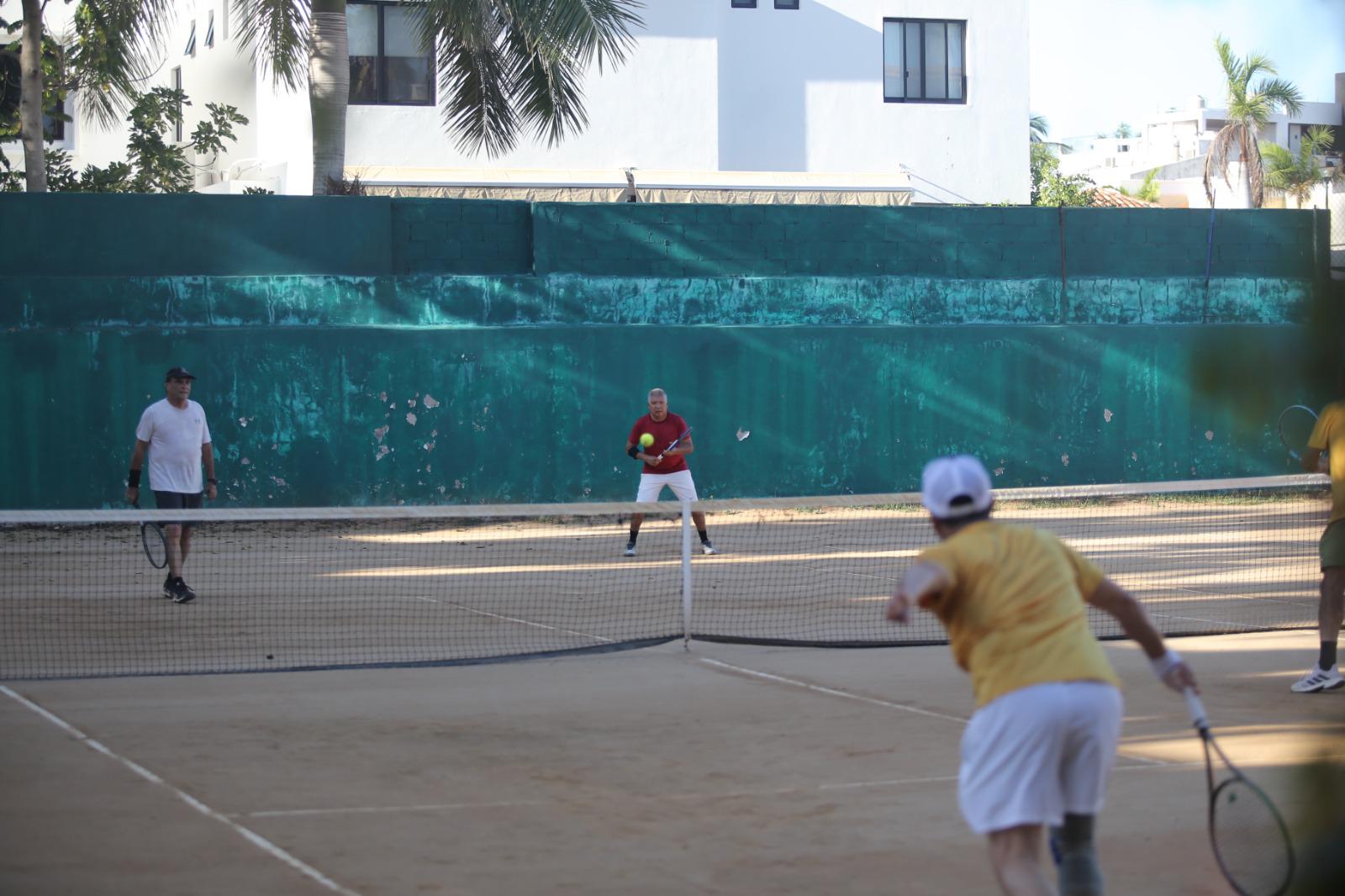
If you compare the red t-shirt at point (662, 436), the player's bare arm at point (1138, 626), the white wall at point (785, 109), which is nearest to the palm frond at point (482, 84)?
the white wall at point (785, 109)

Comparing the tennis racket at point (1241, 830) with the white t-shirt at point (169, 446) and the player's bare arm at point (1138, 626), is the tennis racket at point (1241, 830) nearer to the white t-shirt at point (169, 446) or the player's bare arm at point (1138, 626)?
the player's bare arm at point (1138, 626)

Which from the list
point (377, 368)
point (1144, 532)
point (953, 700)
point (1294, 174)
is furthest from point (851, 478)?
point (1294, 174)

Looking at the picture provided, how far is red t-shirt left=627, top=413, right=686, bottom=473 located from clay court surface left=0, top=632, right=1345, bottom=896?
18.4 feet

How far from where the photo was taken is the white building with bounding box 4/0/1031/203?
91.8 feet

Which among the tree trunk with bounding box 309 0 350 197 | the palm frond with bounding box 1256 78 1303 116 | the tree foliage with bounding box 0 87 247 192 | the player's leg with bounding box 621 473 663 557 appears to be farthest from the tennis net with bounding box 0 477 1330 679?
the palm frond with bounding box 1256 78 1303 116

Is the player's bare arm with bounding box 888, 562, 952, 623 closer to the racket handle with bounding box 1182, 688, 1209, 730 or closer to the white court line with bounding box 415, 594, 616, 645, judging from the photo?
the racket handle with bounding box 1182, 688, 1209, 730

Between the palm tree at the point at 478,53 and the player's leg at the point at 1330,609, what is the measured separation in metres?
12.5

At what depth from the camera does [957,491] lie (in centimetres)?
378

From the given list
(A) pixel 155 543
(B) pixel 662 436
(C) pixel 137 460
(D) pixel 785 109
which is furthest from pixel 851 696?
Answer: (D) pixel 785 109

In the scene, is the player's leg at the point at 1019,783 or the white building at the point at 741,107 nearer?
the player's leg at the point at 1019,783

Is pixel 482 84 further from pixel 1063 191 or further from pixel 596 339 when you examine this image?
pixel 1063 191

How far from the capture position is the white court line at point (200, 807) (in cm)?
505

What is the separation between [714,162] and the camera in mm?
29641

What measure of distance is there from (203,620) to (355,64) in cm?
1892
